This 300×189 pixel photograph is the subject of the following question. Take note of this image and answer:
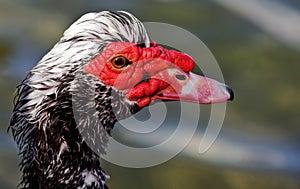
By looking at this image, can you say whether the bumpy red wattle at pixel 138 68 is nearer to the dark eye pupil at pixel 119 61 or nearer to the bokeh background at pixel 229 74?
the dark eye pupil at pixel 119 61

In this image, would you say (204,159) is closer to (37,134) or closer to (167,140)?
(167,140)

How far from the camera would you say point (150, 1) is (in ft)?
19.7

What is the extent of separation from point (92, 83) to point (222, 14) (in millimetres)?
2601

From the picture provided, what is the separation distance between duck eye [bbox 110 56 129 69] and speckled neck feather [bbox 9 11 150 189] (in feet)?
0.22

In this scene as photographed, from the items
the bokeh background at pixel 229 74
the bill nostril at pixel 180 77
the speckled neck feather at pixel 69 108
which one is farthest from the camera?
the bokeh background at pixel 229 74

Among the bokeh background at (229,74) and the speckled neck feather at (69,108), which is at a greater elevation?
the speckled neck feather at (69,108)

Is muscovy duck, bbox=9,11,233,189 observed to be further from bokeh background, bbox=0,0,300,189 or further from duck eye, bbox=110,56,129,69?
bokeh background, bbox=0,0,300,189

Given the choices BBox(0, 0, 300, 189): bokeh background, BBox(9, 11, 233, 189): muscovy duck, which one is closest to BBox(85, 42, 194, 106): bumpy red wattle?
BBox(9, 11, 233, 189): muscovy duck

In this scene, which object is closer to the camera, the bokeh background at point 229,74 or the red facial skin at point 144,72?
the red facial skin at point 144,72

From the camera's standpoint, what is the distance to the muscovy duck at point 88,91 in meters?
3.44

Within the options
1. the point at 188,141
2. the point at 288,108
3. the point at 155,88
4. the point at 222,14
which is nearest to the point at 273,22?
the point at 222,14

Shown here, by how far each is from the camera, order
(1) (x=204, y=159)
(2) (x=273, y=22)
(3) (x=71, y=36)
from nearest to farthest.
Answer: (3) (x=71, y=36)
(1) (x=204, y=159)
(2) (x=273, y=22)

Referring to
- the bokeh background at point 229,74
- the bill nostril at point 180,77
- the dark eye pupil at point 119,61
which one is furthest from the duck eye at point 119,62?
the bokeh background at point 229,74

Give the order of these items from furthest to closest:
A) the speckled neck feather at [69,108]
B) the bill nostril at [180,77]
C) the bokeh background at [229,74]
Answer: the bokeh background at [229,74]
the bill nostril at [180,77]
the speckled neck feather at [69,108]
